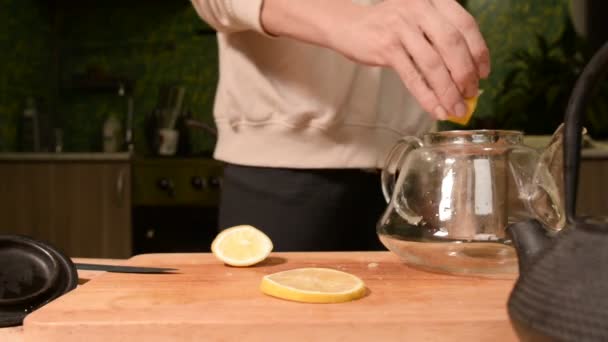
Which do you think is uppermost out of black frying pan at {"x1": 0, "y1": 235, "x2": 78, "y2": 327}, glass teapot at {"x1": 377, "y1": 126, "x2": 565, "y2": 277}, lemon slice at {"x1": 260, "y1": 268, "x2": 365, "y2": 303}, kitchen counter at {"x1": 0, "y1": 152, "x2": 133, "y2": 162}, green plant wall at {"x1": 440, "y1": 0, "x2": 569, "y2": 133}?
green plant wall at {"x1": 440, "y1": 0, "x2": 569, "y2": 133}

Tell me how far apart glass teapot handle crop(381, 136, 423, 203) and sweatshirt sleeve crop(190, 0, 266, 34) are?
0.23m

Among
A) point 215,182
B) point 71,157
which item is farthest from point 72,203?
point 215,182

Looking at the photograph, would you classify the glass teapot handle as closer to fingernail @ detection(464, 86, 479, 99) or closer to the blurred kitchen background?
fingernail @ detection(464, 86, 479, 99)

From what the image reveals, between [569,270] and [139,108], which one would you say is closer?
[569,270]

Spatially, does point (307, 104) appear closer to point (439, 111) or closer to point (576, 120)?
point (439, 111)

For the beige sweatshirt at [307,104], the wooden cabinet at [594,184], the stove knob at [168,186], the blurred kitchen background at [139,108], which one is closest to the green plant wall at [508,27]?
the blurred kitchen background at [139,108]

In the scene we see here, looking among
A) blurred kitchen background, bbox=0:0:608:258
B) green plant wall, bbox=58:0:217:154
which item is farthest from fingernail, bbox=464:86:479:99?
green plant wall, bbox=58:0:217:154

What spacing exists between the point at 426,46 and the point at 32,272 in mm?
443

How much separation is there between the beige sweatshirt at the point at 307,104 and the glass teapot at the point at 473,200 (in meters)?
0.28

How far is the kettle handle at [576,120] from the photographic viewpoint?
403 millimetres

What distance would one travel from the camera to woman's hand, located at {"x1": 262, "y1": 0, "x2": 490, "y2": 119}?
0.65m

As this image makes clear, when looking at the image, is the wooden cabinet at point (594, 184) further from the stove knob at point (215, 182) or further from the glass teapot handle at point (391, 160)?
the glass teapot handle at point (391, 160)

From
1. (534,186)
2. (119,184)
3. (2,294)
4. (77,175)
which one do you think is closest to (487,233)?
(534,186)

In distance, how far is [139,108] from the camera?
290 centimetres
